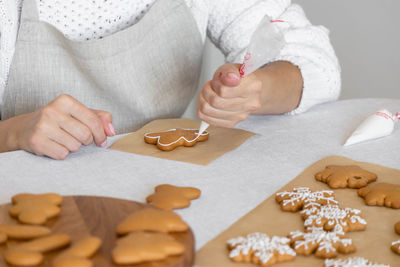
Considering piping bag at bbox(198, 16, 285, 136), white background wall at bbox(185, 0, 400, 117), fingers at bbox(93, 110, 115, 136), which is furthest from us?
white background wall at bbox(185, 0, 400, 117)

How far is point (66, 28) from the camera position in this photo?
3.62 feet

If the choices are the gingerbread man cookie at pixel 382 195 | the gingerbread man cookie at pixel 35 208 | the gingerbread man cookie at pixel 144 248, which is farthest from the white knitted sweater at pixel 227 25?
the gingerbread man cookie at pixel 144 248

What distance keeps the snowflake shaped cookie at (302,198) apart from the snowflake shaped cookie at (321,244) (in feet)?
0.26

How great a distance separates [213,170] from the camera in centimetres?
79

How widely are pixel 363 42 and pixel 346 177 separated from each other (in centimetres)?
136

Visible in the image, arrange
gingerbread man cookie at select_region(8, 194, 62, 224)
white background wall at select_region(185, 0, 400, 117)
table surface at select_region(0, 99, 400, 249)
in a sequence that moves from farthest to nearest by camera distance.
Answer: white background wall at select_region(185, 0, 400, 117) → table surface at select_region(0, 99, 400, 249) → gingerbread man cookie at select_region(8, 194, 62, 224)

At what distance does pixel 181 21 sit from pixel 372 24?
41.8 inches

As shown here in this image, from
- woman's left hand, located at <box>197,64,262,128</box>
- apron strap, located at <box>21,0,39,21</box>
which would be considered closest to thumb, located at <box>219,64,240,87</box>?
woman's left hand, located at <box>197,64,262,128</box>

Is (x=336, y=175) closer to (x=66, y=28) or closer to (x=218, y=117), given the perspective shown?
(x=218, y=117)

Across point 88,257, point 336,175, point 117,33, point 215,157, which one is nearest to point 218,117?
point 215,157

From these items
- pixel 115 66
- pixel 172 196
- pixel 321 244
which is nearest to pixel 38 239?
pixel 172 196

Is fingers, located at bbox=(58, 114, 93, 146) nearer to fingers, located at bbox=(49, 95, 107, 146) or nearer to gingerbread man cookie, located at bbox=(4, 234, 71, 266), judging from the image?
fingers, located at bbox=(49, 95, 107, 146)

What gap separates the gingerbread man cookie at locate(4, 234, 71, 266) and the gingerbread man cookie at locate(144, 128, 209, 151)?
379mm

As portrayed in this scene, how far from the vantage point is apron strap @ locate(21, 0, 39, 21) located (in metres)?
1.04
